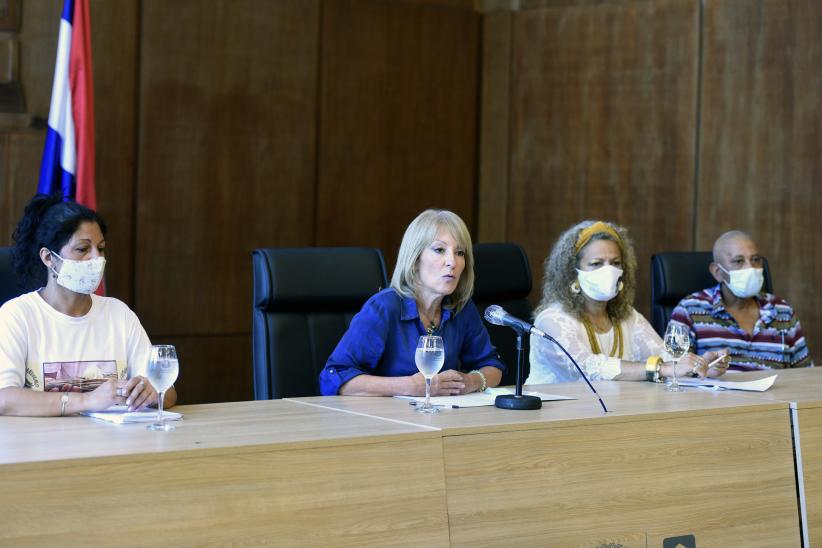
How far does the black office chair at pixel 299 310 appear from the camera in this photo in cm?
348

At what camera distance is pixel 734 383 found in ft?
11.0

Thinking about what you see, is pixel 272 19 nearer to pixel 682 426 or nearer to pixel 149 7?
pixel 149 7

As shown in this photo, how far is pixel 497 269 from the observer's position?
4117 mm

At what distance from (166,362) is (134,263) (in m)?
2.91

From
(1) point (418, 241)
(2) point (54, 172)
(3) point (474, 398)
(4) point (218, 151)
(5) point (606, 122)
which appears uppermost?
(5) point (606, 122)

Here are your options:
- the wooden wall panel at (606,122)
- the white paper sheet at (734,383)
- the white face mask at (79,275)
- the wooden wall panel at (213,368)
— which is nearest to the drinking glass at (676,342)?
the white paper sheet at (734,383)

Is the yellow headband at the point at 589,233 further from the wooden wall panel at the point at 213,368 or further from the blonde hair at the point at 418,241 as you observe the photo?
the wooden wall panel at the point at 213,368

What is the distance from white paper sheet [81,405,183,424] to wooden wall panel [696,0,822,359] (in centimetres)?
355

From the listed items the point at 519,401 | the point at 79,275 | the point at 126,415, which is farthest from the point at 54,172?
the point at 519,401

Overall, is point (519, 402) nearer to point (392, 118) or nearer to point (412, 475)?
point (412, 475)

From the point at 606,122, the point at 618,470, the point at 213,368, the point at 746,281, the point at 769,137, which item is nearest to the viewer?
the point at 618,470

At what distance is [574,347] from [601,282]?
26cm

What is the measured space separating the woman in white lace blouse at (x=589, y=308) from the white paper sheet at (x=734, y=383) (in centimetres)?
→ 25

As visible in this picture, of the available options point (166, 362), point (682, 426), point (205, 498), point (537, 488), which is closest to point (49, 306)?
point (166, 362)
